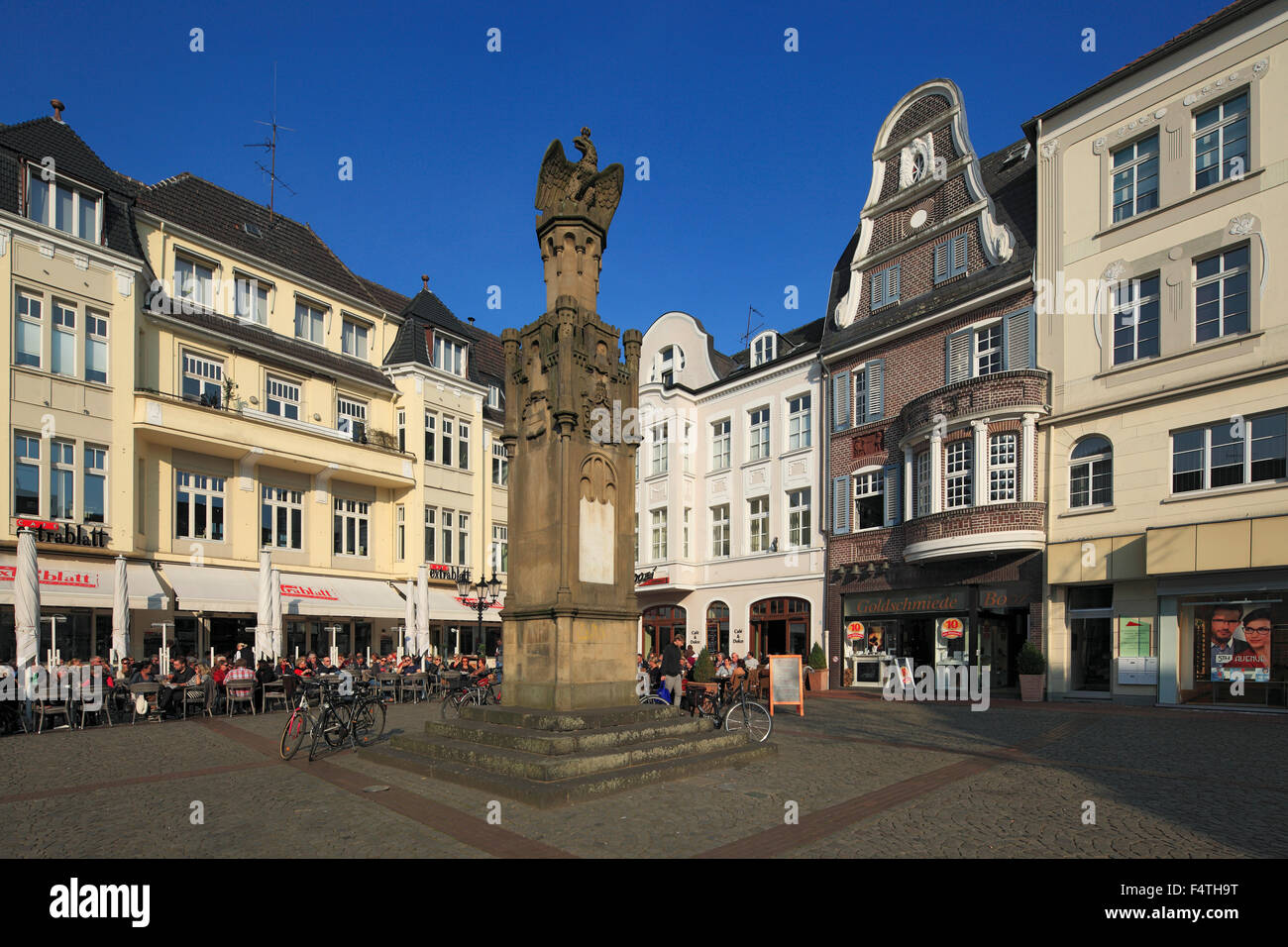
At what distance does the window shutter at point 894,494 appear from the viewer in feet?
Answer: 86.5

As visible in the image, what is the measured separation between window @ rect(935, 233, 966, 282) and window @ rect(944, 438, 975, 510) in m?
5.77

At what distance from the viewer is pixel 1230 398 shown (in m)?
19.1

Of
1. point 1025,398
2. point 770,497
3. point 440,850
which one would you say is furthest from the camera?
point 770,497

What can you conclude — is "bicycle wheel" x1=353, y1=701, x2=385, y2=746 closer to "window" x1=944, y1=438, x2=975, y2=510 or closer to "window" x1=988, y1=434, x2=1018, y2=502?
"window" x1=944, y1=438, x2=975, y2=510

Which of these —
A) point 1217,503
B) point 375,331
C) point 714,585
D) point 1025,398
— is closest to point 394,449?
point 375,331

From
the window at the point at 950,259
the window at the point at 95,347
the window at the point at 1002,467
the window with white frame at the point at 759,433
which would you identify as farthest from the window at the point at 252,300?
the window at the point at 1002,467

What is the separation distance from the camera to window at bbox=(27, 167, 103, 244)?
22688 mm

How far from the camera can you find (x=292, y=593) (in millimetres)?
27562

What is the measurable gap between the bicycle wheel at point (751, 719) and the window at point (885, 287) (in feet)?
61.3

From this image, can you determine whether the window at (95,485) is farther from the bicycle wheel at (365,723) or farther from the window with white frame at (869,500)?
the window with white frame at (869,500)

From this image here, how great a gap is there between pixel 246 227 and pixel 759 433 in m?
20.5

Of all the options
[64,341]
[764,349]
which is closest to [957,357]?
[764,349]

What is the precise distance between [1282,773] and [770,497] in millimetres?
21419
